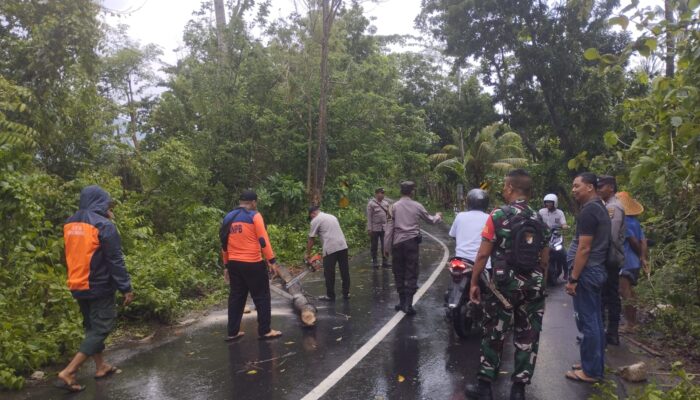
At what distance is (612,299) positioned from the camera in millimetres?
6195

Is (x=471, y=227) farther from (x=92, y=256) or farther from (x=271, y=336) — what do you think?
(x=92, y=256)

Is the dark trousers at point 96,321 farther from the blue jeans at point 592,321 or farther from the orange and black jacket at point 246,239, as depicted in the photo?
the blue jeans at point 592,321

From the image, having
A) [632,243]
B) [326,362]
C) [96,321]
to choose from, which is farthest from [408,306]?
[96,321]

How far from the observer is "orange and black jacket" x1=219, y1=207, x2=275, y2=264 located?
6707 millimetres

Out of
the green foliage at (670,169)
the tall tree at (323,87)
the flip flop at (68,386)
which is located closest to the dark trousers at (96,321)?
the flip flop at (68,386)

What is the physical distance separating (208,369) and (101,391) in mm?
1079

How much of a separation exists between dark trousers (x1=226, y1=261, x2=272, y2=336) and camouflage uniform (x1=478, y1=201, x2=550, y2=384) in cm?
316

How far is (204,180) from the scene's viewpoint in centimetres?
1585

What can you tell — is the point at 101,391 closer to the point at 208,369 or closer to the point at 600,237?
the point at 208,369

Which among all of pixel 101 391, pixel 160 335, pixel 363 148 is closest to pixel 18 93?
pixel 160 335

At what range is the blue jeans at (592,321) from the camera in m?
4.99

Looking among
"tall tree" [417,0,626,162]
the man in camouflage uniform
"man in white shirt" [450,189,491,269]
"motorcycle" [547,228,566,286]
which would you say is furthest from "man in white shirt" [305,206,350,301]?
"tall tree" [417,0,626,162]

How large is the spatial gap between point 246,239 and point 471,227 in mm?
2885

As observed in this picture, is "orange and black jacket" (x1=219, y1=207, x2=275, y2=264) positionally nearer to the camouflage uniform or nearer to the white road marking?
the white road marking
